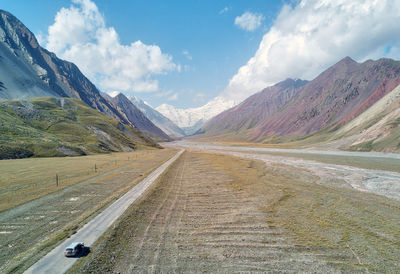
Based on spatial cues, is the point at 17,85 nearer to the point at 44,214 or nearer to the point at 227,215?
the point at 44,214

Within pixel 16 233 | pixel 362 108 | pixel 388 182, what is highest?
pixel 362 108

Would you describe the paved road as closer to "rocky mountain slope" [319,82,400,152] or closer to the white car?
the white car

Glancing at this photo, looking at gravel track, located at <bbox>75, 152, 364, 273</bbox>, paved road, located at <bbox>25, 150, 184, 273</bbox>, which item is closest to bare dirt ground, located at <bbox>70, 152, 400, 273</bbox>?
gravel track, located at <bbox>75, 152, 364, 273</bbox>

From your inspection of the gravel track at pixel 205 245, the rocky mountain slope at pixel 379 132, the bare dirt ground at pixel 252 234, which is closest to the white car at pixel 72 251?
the bare dirt ground at pixel 252 234

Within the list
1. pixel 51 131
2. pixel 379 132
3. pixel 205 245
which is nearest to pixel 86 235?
pixel 205 245

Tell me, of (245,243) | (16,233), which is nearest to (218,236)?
(245,243)

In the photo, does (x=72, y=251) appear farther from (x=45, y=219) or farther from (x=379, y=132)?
(x=379, y=132)

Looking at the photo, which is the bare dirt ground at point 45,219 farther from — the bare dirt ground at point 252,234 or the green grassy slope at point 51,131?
the green grassy slope at point 51,131

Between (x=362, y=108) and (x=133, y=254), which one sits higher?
(x=362, y=108)
